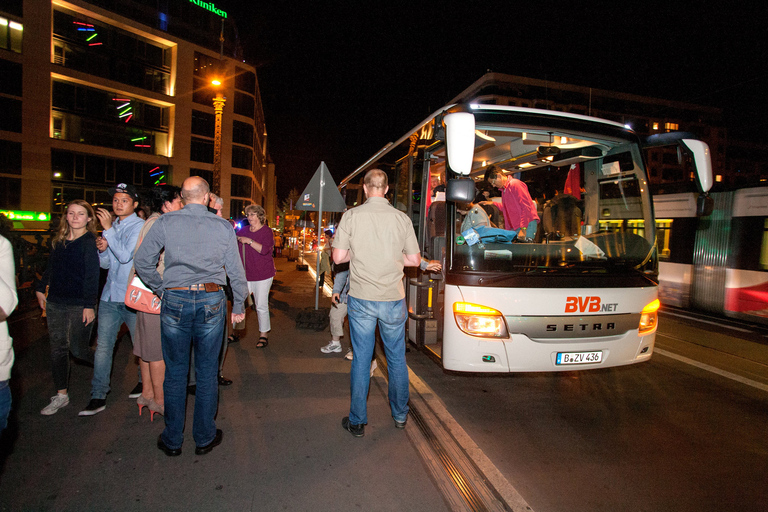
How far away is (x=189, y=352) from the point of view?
309cm

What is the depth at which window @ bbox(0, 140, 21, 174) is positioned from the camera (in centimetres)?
2920

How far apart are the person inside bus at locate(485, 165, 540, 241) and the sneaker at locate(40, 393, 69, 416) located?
5190 mm

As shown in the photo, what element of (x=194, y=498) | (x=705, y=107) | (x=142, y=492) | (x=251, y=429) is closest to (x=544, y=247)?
(x=251, y=429)

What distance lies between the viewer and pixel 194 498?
2652mm

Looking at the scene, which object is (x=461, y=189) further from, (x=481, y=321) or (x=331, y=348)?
(x=331, y=348)

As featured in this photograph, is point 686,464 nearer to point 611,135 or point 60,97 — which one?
point 611,135

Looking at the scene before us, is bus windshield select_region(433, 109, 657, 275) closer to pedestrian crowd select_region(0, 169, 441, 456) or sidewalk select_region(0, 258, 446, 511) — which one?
pedestrian crowd select_region(0, 169, 441, 456)

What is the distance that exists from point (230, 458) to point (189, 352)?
0.87 meters

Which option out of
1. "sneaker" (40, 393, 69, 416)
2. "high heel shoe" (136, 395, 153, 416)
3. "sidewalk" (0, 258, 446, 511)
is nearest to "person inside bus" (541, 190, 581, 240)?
"sidewalk" (0, 258, 446, 511)

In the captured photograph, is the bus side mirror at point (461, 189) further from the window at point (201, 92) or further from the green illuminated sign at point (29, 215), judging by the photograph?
the window at point (201, 92)

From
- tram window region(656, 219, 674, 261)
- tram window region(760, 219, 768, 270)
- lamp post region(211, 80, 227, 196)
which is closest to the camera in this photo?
tram window region(760, 219, 768, 270)

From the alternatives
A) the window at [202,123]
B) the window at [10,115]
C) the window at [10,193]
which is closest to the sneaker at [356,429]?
the window at [10,193]

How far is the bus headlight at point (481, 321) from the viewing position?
3.86 meters

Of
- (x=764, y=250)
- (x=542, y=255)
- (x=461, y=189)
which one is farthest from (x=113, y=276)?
(x=764, y=250)
